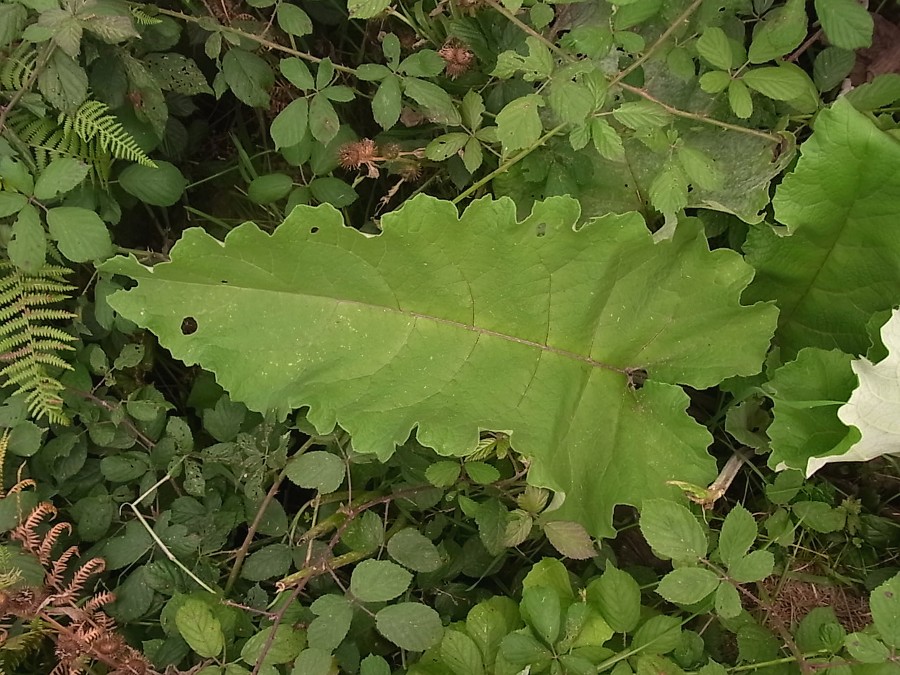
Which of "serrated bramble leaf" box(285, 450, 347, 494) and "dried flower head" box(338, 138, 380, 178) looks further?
"dried flower head" box(338, 138, 380, 178)

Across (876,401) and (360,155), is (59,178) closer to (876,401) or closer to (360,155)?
(360,155)

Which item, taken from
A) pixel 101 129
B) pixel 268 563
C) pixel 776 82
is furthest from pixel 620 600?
pixel 101 129

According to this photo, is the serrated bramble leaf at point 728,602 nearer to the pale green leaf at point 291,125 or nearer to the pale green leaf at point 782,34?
the pale green leaf at point 782,34

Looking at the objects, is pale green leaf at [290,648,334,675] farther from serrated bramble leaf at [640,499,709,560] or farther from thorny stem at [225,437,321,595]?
serrated bramble leaf at [640,499,709,560]

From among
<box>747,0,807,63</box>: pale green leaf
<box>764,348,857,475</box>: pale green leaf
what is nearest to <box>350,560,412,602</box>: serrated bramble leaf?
<box>764,348,857,475</box>: pale green leaf

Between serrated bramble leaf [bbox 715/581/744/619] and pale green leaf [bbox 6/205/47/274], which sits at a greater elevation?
pale green leaf [bbox 6/205/47/274]

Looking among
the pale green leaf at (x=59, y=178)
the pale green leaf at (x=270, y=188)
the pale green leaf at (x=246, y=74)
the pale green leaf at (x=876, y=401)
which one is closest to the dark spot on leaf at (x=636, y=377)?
the pale green leaf at (x=876, y=401)
